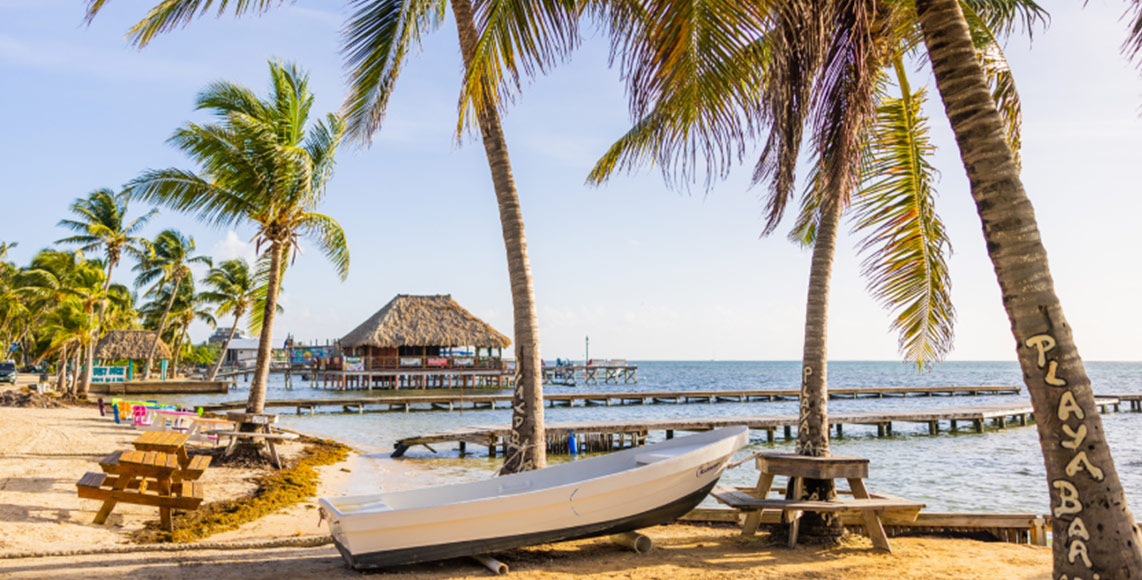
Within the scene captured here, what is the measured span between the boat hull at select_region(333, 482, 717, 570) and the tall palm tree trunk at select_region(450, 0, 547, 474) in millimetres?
890

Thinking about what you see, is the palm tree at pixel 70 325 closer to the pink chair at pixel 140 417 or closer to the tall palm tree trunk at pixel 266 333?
the pink chair at pixel 140 417

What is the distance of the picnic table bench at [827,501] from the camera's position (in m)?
5.77

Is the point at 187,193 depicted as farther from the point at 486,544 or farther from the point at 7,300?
the point at 7,300

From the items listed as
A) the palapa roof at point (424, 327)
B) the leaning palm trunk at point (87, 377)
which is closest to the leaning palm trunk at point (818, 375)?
the leaning palm trunk at point (87, 377)

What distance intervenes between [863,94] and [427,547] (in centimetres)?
447

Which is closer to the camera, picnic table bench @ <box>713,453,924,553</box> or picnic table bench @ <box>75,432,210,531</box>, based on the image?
picnic table bench @ <box>713,453,924,553</box>

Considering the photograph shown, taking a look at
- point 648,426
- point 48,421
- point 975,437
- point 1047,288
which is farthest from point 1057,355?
point 975,437

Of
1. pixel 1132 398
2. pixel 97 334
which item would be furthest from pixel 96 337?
pixel 1132 398

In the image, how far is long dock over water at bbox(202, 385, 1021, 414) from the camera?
28.1m

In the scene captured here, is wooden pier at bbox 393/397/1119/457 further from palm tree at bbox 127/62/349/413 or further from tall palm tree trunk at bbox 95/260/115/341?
tall palm tree trunk at bbox 95/260/115/341

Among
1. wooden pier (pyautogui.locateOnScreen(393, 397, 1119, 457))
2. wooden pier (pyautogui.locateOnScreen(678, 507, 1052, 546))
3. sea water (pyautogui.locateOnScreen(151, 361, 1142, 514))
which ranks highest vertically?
wooden pier (pyautogui.locateOnScreen(678, 507, 1052, 546))

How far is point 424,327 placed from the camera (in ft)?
135

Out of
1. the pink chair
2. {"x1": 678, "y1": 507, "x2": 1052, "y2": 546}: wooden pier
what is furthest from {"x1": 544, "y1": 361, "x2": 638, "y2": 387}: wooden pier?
{"x1": 678, "y1": 507, "x2": 1052, "y2": 546}: wooden pier

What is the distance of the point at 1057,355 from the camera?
3.25 meters
